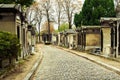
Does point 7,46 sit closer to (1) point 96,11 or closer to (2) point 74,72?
(2) point 74,72

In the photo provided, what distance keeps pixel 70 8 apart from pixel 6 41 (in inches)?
2906

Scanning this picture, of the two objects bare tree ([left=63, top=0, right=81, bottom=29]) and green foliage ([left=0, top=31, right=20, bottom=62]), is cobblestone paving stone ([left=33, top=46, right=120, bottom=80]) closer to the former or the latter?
green foliage ([left=0, top=31, right=20, bottom=62])

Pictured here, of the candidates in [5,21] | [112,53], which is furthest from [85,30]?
[5,21]

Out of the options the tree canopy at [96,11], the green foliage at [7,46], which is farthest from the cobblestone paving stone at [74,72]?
the tree canopy at [96,11]

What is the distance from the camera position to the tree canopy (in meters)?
56.8

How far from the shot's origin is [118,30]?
28.5 metres

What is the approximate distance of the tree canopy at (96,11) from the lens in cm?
5676

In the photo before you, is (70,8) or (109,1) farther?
(70,8)

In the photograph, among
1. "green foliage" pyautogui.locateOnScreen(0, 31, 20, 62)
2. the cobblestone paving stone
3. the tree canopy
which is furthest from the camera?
the tree canopy

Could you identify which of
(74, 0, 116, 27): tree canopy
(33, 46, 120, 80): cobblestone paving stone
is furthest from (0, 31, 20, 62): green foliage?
(74, 0, 116, 27): tree canopy

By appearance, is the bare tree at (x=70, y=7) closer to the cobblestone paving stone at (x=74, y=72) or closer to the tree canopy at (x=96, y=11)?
the tree canopy at (x=96, y=11)

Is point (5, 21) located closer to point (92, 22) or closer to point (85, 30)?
point (85, 30)

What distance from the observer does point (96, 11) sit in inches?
2234

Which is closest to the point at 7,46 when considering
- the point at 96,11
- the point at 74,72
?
the point at 74,72
